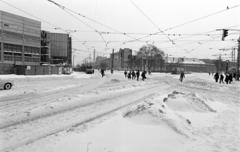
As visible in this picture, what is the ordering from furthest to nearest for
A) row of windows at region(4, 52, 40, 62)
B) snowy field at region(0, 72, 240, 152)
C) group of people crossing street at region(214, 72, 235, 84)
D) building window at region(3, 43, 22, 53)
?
row of windows at region(4, 52, 40, 62)
building window at region(3, 43, 22, 53)
group of people crossing street at region(214, 72, 235, 84)
snowy field at region(0, 72, 240, 152)

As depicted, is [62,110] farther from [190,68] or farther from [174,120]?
[190,68]

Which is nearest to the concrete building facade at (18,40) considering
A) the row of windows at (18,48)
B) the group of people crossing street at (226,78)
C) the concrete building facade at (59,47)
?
the row of windows at (18,48)

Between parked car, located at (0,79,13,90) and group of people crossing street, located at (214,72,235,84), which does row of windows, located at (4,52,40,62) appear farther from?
group of people crossing street, located at (214,72,235,84)

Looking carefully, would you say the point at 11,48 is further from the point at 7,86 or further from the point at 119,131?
the point at 119,131

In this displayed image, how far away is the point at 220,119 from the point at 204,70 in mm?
142445

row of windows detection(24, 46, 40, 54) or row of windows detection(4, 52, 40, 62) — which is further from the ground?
row of windows detection(24, 46, 40, 54)

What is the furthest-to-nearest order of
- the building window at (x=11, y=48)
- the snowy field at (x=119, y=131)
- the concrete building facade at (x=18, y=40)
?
the building window at (x=11, y=48) < the concrete building facade at (x=18, y=40) < the snowy field at (x=119, y=131)

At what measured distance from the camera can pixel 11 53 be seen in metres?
70.1

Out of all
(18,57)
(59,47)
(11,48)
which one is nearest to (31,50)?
(18,57)

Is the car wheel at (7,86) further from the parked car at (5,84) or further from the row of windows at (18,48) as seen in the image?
the row of windows at (18,48)

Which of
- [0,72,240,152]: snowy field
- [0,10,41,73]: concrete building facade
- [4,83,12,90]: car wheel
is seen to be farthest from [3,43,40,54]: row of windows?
[0,72,240,152]: snowy field

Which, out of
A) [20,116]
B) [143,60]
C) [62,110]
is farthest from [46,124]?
[143,60]

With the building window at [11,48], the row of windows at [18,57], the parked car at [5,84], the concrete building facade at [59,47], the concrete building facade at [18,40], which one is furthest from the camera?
the concrete building facade at [59,47]

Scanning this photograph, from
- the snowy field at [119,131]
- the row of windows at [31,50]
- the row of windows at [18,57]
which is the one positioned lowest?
the snowy field at [119,131]
